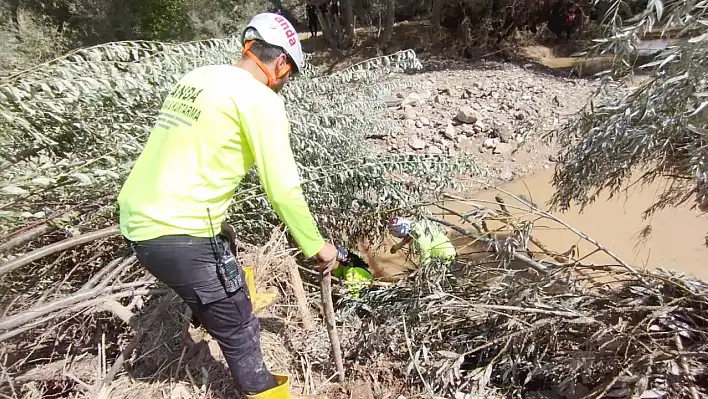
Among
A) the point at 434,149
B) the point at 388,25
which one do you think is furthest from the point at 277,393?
the point at 388,25

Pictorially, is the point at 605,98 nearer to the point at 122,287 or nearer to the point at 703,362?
the point at 703,362

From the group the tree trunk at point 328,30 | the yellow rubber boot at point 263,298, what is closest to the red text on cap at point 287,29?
the yellow rubber boot at point 263,298

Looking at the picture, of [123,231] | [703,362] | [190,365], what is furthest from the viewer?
[190,365]

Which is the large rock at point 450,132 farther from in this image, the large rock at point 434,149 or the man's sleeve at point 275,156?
the man's sleeve at point 275,156

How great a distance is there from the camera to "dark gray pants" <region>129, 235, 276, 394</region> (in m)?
2.05

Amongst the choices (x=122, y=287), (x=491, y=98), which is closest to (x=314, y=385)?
(x=122, y=287)

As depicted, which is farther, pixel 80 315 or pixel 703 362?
pixel 80 315

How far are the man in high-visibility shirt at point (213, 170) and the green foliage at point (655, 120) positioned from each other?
158 centimetres

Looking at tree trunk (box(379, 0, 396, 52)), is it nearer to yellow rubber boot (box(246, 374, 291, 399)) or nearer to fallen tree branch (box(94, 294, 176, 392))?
fallen tree branch (box(94, 294, 176, 392))

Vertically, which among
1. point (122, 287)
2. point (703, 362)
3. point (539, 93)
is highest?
point (122, 287)

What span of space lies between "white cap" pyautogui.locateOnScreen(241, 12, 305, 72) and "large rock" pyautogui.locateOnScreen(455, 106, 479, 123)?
6321 millimetres

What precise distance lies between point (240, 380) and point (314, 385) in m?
0.53

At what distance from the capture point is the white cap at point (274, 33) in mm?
2043

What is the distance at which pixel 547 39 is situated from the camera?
13273 mm
